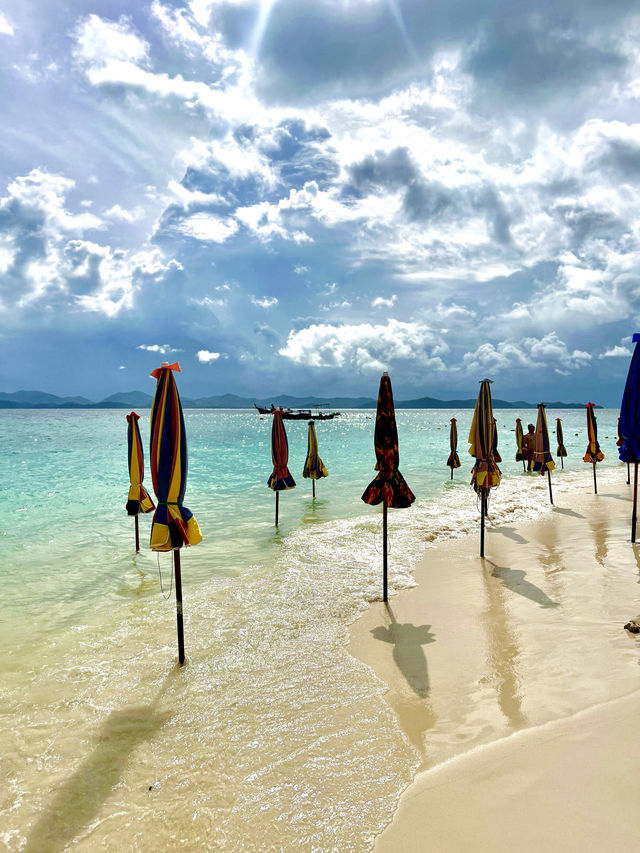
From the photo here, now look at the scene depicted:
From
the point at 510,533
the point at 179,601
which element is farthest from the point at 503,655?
the point at 510,533

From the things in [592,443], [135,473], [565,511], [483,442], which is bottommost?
[565,511]

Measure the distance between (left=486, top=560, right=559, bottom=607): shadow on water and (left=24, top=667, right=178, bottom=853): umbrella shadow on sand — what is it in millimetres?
6336

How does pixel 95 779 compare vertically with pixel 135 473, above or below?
below

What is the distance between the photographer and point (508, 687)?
17.7 ft

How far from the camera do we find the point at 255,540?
1363 cm

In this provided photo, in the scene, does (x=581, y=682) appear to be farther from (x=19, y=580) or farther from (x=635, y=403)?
(x=19, y=580)

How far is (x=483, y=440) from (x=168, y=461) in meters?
→ 7.48

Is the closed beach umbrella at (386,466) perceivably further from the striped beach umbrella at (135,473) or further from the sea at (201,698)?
the striped beach umbrella at (135,473)

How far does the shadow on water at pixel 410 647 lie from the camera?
577 cm

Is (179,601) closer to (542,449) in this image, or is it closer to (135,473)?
(135,473)

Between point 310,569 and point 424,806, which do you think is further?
point 310,569

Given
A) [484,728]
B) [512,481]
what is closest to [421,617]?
[484,728]

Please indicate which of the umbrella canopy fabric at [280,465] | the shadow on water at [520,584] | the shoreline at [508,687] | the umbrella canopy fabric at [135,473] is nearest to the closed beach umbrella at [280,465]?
the umbrella canopy fabric at [280,465]

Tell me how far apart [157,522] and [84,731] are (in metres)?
2.39
